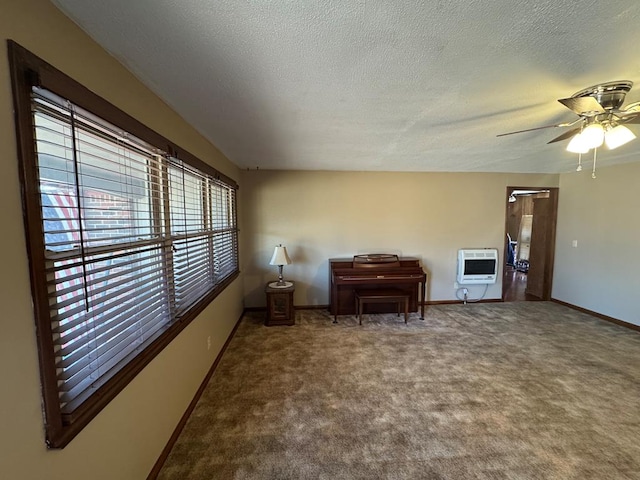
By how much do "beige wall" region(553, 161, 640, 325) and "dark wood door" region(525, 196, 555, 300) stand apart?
0.10 m

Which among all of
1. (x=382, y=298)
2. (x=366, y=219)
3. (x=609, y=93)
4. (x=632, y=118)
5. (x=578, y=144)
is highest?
(x=609, y=93)

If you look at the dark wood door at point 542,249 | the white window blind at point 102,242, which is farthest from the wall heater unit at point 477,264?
the white window blind at point 102,242

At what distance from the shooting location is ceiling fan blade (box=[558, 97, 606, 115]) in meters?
1.51

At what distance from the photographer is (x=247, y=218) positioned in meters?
4.20

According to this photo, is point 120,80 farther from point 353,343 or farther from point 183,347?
point 353,343

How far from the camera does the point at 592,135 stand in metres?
1.83

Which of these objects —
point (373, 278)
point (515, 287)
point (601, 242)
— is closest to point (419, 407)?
point (373, 278)

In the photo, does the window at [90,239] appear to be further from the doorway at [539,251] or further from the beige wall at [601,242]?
the beige wall at [601,242]

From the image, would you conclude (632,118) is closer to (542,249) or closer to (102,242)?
(102,242)

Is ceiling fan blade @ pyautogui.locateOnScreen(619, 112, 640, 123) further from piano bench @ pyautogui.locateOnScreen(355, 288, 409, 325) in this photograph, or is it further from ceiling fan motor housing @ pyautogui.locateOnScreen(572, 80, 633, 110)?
piano bench @ pyautogui.locateOnScreen(355, 288, 409, 325)

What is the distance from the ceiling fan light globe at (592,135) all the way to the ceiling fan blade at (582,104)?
6.8 inches

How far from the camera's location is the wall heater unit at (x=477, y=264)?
450 cm

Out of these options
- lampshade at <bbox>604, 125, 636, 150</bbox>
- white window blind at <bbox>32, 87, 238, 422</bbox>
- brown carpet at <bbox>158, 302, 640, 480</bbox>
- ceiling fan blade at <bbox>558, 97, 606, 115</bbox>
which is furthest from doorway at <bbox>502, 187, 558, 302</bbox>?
white window blind at <bbox>32, 87, 238, 422</bbox>

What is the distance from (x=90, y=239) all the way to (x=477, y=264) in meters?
4.92
